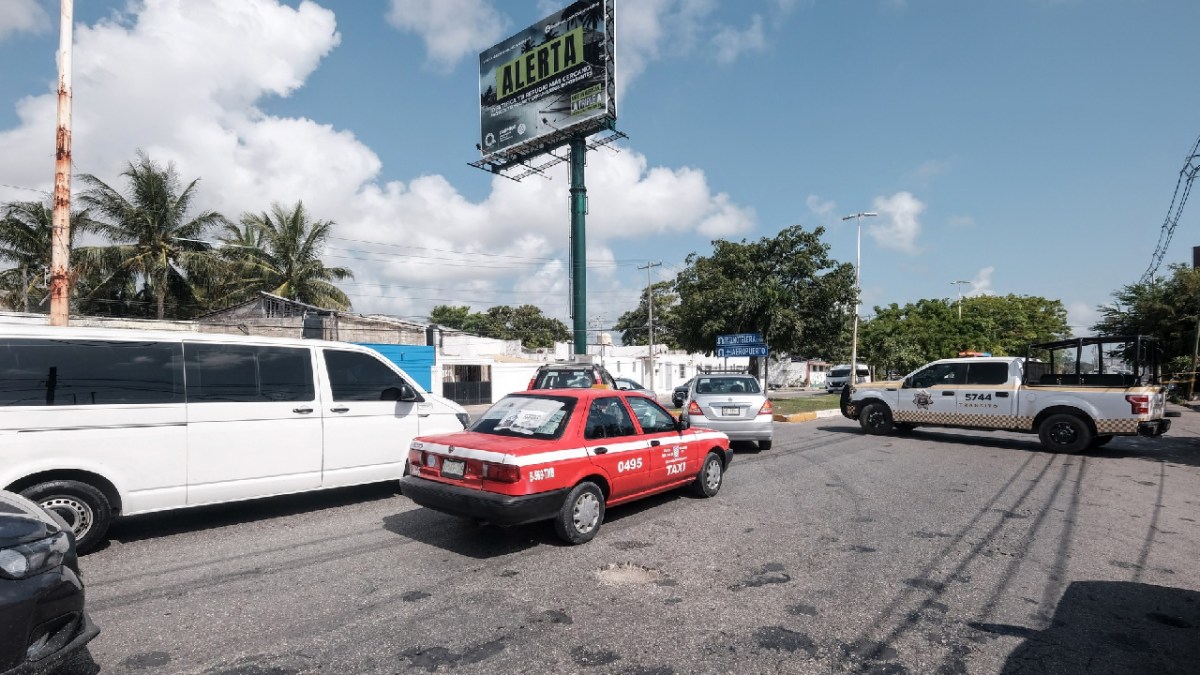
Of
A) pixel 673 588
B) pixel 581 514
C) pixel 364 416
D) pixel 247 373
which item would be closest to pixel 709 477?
pixel 581 514

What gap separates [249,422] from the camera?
19.1 feet

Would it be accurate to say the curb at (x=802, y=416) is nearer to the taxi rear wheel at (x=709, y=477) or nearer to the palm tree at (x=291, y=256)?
the taxi rear wheel at (x=709, y=477)

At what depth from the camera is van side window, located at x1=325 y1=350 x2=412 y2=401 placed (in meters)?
6.57

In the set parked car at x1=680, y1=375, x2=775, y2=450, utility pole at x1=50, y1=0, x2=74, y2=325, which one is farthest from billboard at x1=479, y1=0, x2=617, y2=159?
utility pole at x1=50, y1=0, x2=74, y2=325

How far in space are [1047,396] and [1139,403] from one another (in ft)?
4.33

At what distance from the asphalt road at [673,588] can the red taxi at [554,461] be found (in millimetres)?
375

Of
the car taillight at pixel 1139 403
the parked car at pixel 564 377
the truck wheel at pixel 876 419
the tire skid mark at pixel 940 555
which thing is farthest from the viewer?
the truck wheel at pixel 876 419

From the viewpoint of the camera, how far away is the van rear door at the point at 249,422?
18.3 ft

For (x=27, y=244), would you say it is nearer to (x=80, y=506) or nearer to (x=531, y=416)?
(x=80, y=506)

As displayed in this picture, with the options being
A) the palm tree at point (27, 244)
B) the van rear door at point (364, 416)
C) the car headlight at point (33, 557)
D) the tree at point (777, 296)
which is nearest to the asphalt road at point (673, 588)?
the van rear door at point (364, 416)

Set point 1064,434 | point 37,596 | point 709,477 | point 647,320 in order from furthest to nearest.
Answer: point 647,320 → point 1064,434 → point 709,477 → point 37,596

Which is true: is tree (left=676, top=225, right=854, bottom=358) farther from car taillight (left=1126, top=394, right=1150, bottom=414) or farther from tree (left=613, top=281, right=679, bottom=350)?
tree (left=613, top=281, right=679, bottom=350)

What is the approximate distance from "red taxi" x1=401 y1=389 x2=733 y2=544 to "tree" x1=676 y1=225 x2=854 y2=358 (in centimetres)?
1746

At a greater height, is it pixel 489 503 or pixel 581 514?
pixel 489 503
